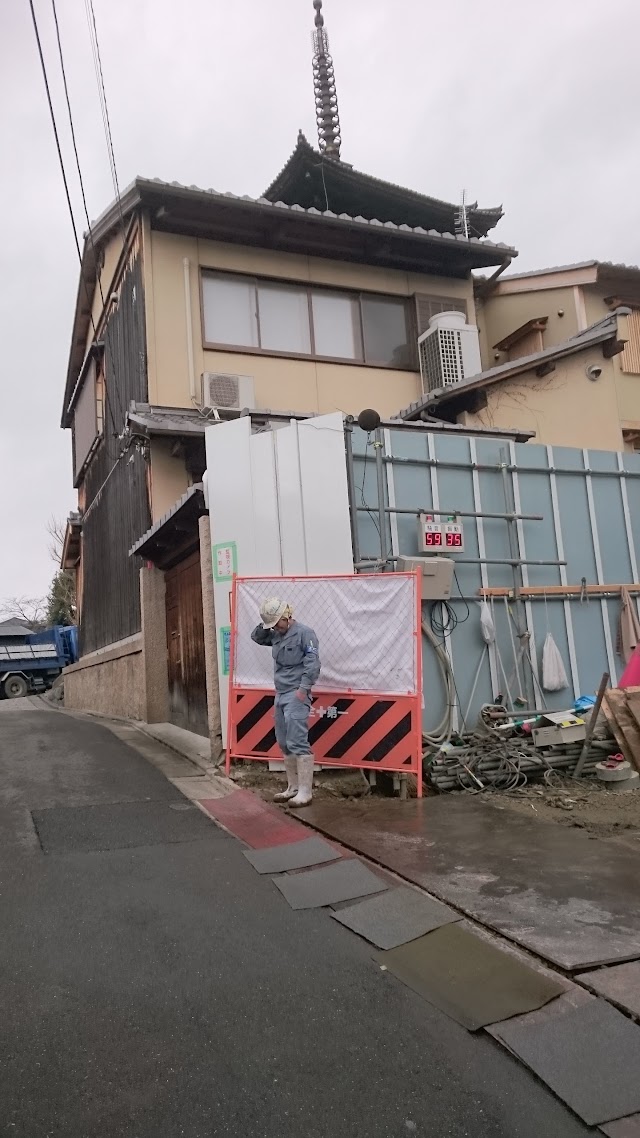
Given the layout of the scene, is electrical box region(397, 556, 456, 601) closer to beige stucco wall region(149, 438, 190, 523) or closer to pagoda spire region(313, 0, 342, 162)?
beige stucco wall region(149, 438, 190, 523)

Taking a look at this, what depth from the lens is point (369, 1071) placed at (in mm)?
2578

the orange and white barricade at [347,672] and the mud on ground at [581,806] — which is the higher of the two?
the orange and white barricade at [347,672]

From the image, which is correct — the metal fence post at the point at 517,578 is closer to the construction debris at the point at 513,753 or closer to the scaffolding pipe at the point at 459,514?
the scaffolding pipe at the point at 459,514

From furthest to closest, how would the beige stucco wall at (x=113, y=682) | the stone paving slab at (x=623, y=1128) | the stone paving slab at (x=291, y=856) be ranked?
1. the beige stucco wall at (x=113, y=682)
2. the stone paving slab at (x=291, y=856)
3. the stone paving slab at (x=623, y=1128)

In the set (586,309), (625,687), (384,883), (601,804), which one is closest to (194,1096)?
(384,883)

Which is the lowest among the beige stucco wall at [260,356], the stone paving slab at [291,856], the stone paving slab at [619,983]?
the stone paving slab at [619,983]

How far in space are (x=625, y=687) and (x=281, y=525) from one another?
3.81 metres

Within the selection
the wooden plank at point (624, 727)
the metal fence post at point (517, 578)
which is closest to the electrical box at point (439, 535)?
the metal fence post at point (517, 578)

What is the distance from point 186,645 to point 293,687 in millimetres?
4150

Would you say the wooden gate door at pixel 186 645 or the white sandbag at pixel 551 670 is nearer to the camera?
the white sandbag at pixel 551 670

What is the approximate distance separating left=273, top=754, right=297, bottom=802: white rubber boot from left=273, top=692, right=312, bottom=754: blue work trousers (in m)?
0.08

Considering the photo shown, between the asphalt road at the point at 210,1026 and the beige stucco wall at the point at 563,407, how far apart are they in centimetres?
864

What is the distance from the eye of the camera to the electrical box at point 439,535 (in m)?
7.70

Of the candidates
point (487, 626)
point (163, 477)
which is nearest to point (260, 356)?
point (163, 477)
